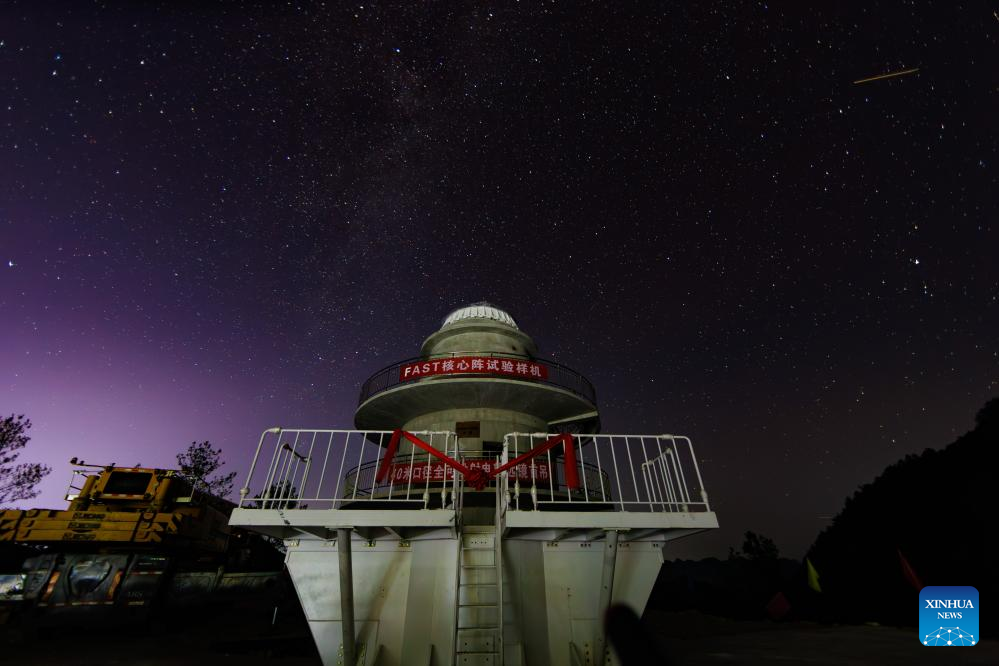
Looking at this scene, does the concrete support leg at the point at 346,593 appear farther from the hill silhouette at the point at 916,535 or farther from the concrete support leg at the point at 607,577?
the hill silhouette at the point at 916,535

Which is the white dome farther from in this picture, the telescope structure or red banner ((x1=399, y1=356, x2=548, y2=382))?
the telescope structure

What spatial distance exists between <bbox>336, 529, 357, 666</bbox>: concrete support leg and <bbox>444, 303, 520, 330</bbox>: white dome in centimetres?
1389

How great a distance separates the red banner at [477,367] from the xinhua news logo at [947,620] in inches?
475

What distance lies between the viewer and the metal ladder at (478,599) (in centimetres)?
626

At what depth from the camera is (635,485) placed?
671cm

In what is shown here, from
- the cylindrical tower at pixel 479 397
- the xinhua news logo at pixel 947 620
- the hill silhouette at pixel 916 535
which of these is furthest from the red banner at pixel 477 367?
the hill silhouette at pixel 916 535

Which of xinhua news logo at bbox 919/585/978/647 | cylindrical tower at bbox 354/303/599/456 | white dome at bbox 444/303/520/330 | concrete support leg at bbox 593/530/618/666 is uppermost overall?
white dome at bbox 444/303/520/330

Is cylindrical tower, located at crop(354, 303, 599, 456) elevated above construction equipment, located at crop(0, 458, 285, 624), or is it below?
above

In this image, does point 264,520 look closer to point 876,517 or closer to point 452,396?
point 452,396

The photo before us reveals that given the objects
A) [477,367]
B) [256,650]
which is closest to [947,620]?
[477,367]

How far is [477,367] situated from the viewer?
1502 centimetres

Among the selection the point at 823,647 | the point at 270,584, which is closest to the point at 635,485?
the point at 823,647

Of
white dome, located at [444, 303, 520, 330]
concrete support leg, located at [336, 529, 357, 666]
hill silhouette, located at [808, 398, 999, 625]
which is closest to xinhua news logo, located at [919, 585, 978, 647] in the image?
concrete support leg, located at [336, 529, 357, 666]

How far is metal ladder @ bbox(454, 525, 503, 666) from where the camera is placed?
6.26 m
